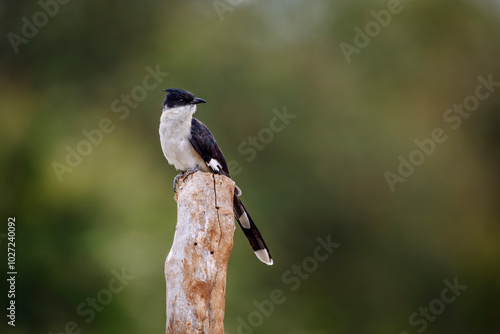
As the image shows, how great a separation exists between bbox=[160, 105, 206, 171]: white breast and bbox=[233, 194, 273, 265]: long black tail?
69cm

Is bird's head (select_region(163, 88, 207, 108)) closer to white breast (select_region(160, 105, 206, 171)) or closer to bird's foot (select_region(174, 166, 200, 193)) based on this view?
white breast (select_region(160, 105, 206, 171))

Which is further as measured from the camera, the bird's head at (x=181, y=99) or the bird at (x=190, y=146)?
the bird's head at (x=181, y=99)

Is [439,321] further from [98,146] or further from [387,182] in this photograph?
[98,146]

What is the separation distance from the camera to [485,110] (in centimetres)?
1555

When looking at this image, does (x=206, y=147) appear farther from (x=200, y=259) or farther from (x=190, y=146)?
(x=200, y=259)

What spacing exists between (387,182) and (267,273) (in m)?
3.52

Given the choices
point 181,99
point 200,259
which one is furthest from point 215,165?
point 200,259

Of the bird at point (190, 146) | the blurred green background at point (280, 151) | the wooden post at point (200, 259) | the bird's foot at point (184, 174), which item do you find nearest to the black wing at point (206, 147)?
the bird at point (190, 146)

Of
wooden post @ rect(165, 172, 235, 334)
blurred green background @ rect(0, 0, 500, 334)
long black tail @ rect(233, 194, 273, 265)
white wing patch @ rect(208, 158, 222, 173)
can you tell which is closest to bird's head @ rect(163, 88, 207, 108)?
white wing patch @ rect(208, 158, 222, 173)

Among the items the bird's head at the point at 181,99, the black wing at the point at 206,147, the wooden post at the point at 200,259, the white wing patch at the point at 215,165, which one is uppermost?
the bird's head at the point at 181,99

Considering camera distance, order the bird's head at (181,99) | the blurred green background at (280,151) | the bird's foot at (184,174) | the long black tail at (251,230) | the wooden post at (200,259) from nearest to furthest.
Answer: the wooden post at (200,259), the bird's foot at (184,174), the long black tail at (251,230), the bird's head at (181,99), the blurred green background at (280,151)

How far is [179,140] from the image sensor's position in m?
6.98

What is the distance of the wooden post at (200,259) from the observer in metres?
5.30

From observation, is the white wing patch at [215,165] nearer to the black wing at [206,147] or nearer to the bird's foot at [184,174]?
the black wing at [206,147]
